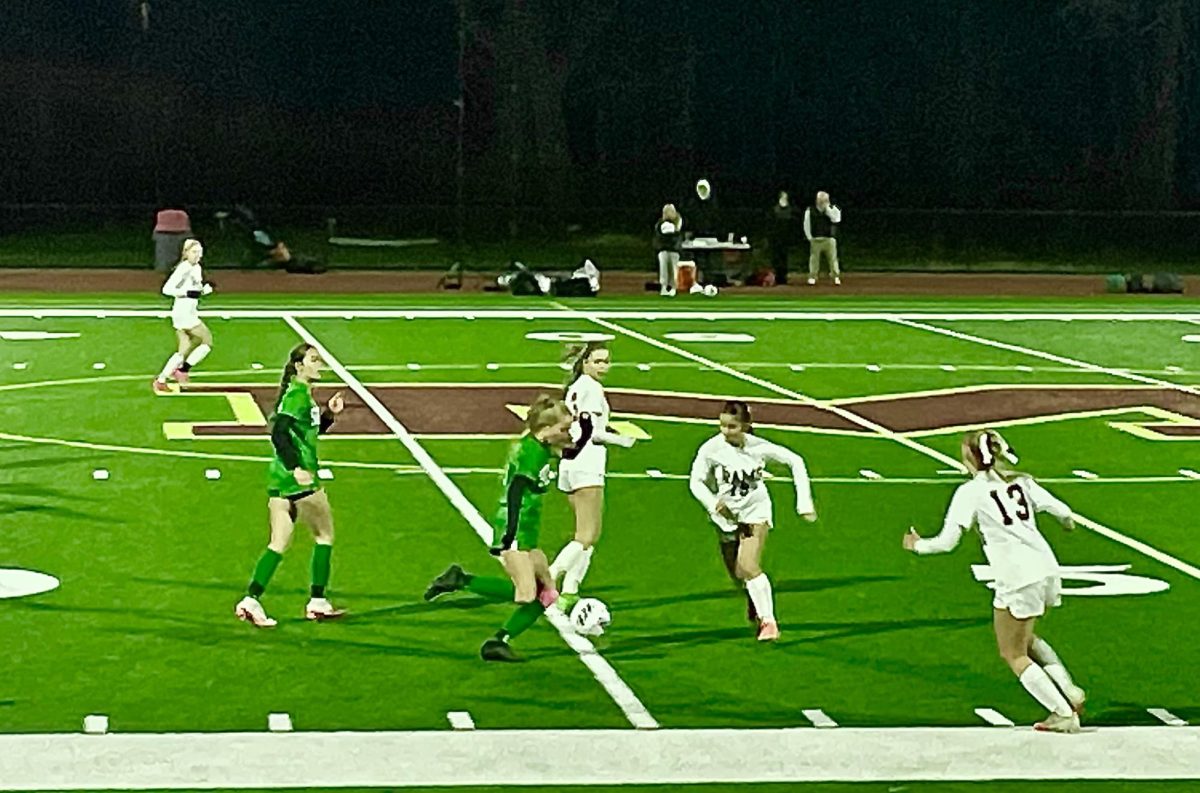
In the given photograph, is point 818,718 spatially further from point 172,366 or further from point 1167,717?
point 172,366

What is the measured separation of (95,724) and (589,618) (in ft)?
10.5

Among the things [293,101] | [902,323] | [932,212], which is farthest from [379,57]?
[902,323]

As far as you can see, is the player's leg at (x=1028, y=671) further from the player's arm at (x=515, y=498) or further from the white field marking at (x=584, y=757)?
the player's arm at (x=515, y=498)

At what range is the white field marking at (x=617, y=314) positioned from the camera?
120 feet

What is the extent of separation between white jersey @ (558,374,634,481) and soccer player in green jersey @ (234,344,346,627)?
139 cm

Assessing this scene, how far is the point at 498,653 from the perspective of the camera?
12289 millimetres

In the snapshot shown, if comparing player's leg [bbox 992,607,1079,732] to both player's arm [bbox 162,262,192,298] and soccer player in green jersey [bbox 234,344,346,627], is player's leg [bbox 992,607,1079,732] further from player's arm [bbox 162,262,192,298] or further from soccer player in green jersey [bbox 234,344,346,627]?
player's arm [bbox 162,262,192,298]

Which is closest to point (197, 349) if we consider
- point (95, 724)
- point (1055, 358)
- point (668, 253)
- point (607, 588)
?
point (1055, 358)

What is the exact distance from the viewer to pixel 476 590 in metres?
12.8

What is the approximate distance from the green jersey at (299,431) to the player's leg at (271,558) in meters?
0.13

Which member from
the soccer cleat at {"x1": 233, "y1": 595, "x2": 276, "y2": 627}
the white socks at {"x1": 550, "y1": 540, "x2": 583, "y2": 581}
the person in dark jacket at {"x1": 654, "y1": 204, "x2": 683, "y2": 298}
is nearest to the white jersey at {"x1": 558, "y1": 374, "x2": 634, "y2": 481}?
the white socks at {"x1": 550, "y1": 540, "x2": 583, "y2": 581}

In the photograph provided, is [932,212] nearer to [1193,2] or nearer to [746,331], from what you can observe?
[1193,2]

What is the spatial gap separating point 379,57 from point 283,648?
127 feet

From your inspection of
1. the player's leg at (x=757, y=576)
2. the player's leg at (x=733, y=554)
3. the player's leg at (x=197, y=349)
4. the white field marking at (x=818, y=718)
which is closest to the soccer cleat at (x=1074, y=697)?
the white field marking at (x=818, y=718)
